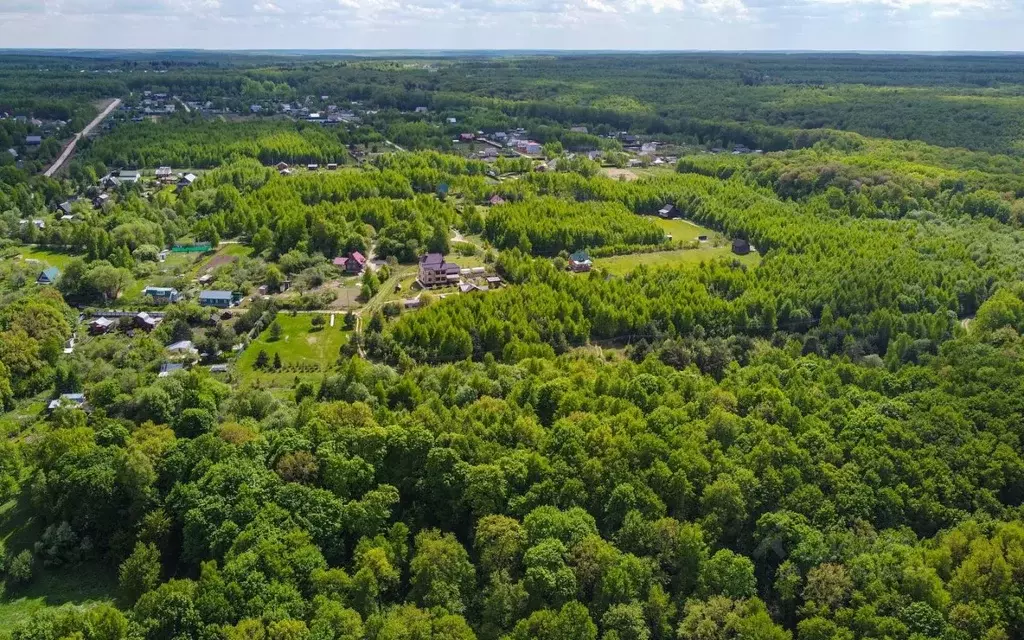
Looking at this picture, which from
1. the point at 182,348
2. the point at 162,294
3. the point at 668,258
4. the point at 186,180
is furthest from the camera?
the point at 186,180

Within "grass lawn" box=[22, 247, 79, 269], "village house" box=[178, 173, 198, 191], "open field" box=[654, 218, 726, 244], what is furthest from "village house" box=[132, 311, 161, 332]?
"open field" box=[654, 218, 726, 244]

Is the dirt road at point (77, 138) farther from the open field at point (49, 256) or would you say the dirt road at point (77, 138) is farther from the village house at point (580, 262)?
the village house at point (580, 262)

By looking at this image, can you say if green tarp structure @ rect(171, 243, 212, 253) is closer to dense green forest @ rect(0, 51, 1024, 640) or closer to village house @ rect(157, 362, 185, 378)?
dense green forest @ rect(0, 51, 1024, 640)

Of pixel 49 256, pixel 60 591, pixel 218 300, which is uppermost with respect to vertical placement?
pixel 49 256

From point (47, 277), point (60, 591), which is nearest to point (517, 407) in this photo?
point (60, 591)

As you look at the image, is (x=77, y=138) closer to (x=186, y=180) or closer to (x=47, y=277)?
(x=186, y=180)

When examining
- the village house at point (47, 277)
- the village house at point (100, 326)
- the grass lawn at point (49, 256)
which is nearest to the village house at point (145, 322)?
the village house at point (100, 326)
